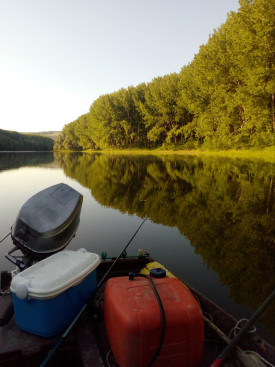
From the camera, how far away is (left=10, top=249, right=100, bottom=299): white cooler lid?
259 centimetres

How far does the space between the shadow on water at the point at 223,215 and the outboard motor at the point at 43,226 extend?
3.34 m

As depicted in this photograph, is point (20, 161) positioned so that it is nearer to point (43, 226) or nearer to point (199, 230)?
point (199, 230)

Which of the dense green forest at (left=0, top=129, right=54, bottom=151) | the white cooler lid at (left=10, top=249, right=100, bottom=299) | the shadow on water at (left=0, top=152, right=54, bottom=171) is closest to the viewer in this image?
the white cooler lid at (left=10, top=249, right=100, bottom=299)

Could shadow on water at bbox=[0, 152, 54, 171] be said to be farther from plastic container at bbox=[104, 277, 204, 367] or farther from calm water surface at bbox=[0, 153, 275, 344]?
plastic container at bbox=[104, 277, 204, 367]

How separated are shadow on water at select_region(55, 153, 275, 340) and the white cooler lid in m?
2.99

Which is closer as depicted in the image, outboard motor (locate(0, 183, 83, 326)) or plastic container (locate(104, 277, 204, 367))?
plastic container (locate(104, 277, 204, 367))

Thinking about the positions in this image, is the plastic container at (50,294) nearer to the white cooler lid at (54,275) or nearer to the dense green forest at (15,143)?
the white cooler lid at (54,275)

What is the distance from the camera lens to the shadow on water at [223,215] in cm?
521

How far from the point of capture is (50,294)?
2.57 metres

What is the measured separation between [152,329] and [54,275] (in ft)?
4.06

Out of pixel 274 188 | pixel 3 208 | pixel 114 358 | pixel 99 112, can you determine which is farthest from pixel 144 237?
pixel 99 112

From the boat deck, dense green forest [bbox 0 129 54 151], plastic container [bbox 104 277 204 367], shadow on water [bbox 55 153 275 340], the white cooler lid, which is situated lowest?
shadow on water [bbox 55 153 275 340]

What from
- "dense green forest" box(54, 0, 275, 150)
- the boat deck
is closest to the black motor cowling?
the boat deck

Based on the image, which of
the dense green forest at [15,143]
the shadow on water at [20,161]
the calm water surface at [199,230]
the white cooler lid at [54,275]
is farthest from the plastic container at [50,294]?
the dense green forest at [15,143]
